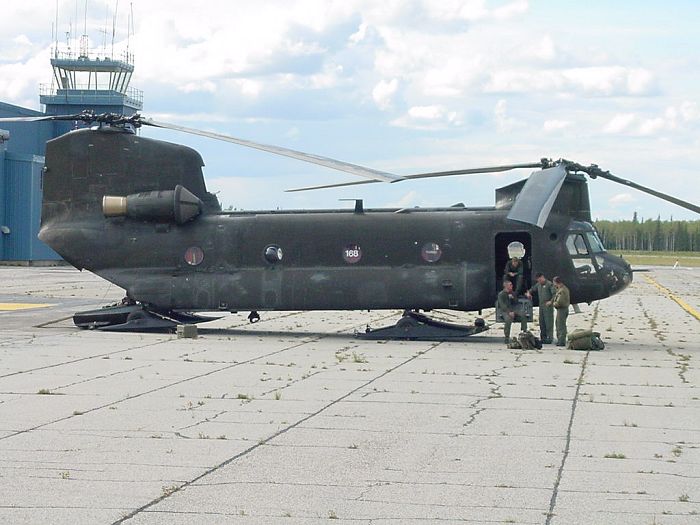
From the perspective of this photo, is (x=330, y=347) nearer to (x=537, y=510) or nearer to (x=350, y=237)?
(x=350, y=237)

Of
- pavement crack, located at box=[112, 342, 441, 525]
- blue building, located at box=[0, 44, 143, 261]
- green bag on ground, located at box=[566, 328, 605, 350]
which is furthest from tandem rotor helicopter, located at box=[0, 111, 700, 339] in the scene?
blue building, located at box=[0, 44, 143, 261]

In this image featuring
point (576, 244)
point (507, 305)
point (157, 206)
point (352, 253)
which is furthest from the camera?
point (157, 206)

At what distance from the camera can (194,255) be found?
2306cm

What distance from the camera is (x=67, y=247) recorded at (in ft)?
77.2

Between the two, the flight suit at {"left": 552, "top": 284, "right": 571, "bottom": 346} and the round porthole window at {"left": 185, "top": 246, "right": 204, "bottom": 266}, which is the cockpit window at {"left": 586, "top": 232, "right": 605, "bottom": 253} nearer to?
the flight suit at {"left": 552, "top": 284, "right": 571, "bottom": 346}

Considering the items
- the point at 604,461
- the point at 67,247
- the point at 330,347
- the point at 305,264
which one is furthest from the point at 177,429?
the point at 67,247

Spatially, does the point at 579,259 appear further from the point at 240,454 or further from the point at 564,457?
the point at 240,454

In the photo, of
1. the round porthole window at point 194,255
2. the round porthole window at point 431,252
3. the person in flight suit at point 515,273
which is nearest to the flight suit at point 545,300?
the person in flight suit at point 515,273

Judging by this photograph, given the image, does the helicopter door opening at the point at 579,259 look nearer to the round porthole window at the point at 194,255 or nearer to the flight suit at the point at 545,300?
the flight suit at the point at 545,300

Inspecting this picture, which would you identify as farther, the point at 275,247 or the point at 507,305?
the point at 275,247

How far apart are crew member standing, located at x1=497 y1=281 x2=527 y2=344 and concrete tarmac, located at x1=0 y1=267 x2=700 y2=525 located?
74 cm

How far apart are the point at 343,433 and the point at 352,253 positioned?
11.1 meters

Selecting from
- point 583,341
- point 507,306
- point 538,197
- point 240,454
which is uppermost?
point 538,197

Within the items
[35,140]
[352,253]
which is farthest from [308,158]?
[35,140]
